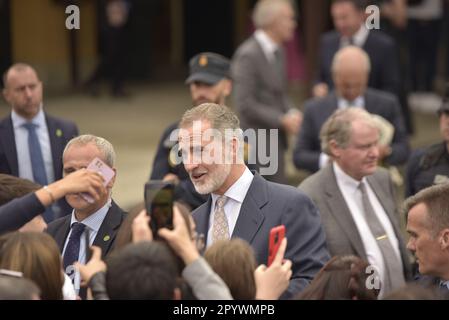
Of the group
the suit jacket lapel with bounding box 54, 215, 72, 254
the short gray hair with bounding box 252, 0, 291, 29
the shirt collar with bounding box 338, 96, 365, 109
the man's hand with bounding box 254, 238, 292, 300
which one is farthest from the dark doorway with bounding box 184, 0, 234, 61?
the man's hand with bounding box 254, 238, 292, 300

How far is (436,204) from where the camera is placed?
5.53 m

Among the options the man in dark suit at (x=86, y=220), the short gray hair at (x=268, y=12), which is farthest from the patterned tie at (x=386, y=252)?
the short gray hair at (x=268, y=12)

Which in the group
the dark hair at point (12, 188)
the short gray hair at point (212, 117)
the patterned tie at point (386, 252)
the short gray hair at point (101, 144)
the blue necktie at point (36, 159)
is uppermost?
the short gray hair at point (212, 117)

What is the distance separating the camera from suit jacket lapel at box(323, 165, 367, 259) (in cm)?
691

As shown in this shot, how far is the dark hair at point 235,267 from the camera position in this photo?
4520mm

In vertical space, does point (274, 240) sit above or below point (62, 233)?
above

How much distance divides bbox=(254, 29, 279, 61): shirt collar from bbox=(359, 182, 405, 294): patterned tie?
3.37 m

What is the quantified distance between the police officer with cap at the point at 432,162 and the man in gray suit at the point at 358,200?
0.29m

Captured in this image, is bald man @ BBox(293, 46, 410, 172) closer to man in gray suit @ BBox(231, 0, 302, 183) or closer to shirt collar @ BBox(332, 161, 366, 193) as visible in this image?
man in gray suit @ BBox(231, 0, 302, 183)

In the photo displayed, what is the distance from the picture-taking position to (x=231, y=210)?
18.7 feet

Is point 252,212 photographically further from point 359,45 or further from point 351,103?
point 359,45

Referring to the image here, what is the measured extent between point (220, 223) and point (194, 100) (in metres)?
2.68

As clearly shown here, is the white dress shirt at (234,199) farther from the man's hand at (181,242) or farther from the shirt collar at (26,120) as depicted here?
the shirt collar at (26,120)

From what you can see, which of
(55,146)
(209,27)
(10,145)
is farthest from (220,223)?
(209,27)
